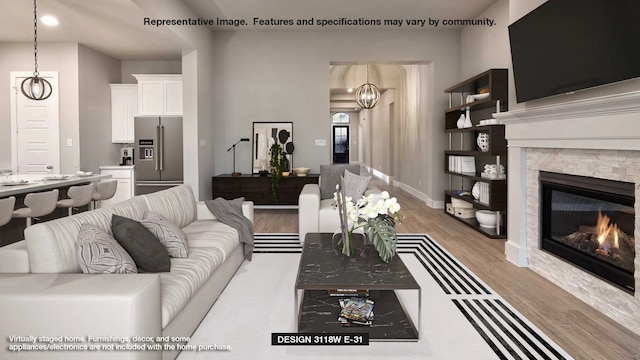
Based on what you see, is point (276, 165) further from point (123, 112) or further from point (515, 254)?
point (515, 254)

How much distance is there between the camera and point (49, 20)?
5.55m

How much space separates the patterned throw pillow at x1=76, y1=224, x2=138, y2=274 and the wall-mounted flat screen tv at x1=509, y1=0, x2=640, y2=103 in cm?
296

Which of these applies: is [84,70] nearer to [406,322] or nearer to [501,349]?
[406,322]

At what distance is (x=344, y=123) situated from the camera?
18516 millimetres

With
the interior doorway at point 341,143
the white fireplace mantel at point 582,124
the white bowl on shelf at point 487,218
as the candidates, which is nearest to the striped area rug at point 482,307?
the white bowl on shelf at point 487,218

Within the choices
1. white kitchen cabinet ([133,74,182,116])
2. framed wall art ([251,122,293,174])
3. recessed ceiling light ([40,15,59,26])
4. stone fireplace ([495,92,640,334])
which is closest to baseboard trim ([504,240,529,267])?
stone fireplace ([495,92,640,334])

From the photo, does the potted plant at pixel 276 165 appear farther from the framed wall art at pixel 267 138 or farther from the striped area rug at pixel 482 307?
the striped area rug at pixel 482 307

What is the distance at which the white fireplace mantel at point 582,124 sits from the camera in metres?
2.44

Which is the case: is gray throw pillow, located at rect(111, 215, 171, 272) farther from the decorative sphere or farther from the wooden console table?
the wooden console table

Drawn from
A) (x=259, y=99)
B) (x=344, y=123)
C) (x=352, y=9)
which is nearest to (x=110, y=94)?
(x=259, y=99)

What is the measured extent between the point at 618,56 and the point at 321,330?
93.4 inches

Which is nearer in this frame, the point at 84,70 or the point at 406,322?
the point at 406,322

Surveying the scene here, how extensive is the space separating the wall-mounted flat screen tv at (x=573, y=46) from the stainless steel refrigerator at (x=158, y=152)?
17.2 feet

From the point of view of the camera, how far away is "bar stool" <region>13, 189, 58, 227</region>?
3.86m
